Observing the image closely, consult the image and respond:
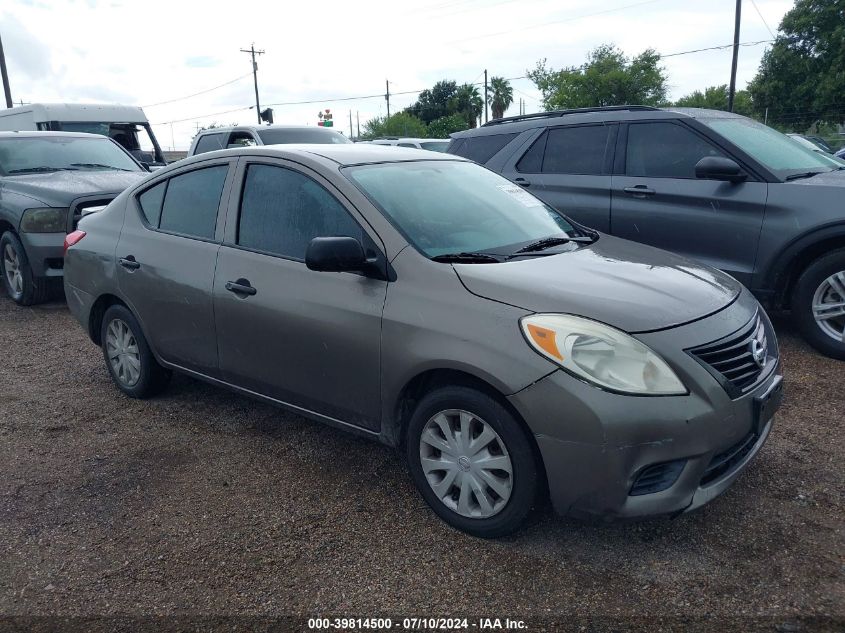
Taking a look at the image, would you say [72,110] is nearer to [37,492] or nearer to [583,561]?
[37,492]

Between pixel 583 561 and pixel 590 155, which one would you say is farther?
pixel 590 155

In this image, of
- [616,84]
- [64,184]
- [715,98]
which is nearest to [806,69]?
[616,84]

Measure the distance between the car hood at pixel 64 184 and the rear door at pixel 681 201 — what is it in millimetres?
5512

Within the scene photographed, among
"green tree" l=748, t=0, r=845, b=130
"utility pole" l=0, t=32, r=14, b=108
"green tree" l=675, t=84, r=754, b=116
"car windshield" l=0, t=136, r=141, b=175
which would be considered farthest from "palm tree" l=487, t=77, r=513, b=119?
"car windshield" l=0, t=136, r=141, b=175

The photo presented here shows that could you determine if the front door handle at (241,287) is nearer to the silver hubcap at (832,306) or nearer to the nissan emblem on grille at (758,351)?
the nissan emblem on grille at (758,351)

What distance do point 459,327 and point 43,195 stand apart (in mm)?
6501

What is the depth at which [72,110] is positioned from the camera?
1348 centimetres

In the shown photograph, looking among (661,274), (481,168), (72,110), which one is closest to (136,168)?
(72,110)

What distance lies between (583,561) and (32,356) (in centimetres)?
517

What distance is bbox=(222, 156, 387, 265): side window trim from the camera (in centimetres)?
336

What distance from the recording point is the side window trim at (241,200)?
11.0 ft

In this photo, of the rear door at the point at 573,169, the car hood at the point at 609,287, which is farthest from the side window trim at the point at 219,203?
the rear door at the point at 573,169

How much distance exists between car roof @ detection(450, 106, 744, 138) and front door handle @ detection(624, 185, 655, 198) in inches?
24.1

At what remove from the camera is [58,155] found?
8.85 m
